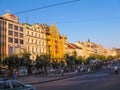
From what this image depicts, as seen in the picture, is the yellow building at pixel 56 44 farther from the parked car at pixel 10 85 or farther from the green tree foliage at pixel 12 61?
the parked car at pixel 10 85

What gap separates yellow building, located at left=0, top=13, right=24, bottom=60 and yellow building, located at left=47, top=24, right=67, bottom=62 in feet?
84.7

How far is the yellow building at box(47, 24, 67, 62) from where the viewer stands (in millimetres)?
128000

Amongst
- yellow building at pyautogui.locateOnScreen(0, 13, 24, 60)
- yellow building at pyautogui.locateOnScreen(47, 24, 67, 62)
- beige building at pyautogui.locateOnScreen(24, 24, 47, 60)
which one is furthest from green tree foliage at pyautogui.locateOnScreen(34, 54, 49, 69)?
yellow building at pyautogui.locateOnScreen(47, 24, 67, 62)

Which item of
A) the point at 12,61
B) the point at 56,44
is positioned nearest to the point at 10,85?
the point at 12,61

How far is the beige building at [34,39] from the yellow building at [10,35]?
431 cm

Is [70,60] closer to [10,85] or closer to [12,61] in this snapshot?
[12,61]

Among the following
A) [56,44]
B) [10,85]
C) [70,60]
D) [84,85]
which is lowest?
[84,85]

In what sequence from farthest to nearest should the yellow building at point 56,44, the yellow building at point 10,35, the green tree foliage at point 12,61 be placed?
the yellow building at point 56,44
the yellow building at point 10,35
the green tree foliage at point 12,61

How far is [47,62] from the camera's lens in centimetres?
10019

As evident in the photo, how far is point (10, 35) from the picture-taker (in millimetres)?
96875

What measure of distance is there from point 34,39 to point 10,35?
17.2 metres

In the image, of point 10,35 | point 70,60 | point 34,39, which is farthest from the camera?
point 70,60

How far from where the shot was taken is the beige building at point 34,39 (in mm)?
108250

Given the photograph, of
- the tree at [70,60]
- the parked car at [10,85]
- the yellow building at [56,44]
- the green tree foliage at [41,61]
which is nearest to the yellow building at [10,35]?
the green tree foliage at [41,61]
